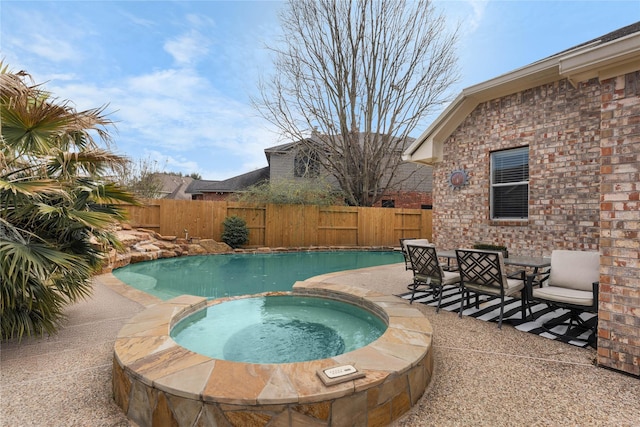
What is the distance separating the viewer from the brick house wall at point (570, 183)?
105 inches

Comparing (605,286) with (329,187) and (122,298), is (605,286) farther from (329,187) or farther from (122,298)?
(329,187)

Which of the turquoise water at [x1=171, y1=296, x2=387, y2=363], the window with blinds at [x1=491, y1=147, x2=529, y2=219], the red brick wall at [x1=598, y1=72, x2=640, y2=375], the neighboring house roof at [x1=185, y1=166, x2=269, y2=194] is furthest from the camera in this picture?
the neighboring house roof at [x1=185, y1=166, x2=269, y2=194]

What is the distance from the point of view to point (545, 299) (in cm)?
371

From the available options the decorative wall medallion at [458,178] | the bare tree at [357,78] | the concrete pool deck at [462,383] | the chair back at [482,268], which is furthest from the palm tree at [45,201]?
the bare tree at [357,78]

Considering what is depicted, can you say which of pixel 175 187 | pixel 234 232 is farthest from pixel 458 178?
pixel 175 187

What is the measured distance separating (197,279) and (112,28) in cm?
615

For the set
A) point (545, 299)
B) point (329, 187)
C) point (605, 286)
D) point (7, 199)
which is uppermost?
point (329, 187)

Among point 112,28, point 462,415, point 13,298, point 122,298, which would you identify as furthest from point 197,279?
point 462,415

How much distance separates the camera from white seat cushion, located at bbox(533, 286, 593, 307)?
339cm

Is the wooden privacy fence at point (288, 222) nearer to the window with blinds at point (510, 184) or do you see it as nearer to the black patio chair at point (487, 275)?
the window with blinds at point (510, 184)

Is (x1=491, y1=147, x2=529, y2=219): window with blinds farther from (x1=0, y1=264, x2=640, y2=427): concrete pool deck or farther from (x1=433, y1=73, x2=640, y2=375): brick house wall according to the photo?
(x1=0, y1=264, x2=640, y2=427): concrete pool deck

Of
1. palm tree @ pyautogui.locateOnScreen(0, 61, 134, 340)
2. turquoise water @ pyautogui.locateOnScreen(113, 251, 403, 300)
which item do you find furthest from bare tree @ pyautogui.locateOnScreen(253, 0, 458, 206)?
palm tree @ pyautogui.locateOnScreen(0, 61, 134, 340)

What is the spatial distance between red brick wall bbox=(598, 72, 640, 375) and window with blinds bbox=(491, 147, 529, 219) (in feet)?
11.4

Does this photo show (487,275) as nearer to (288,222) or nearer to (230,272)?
(230,272)
